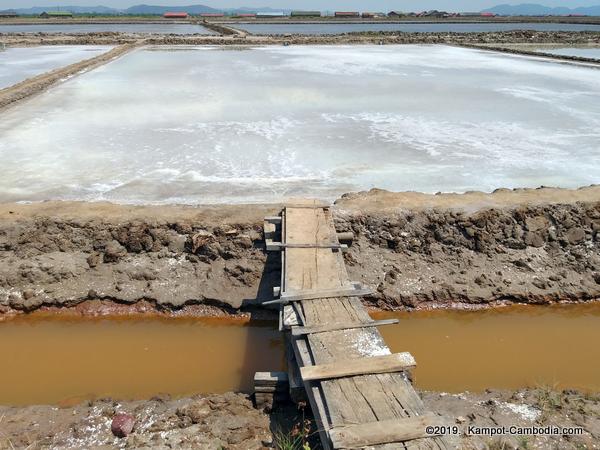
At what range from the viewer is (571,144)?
325 inches

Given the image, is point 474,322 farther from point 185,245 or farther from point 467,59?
point 467,59

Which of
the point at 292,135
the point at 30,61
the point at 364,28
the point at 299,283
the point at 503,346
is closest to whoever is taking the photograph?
the point at 299,283

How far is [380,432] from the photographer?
246cm

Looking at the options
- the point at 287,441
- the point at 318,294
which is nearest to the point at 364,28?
the point at 318,294

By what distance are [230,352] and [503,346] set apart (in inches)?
97.7

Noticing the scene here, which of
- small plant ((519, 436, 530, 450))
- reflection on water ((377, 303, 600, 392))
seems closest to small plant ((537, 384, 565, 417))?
reflection on water ((377, 303, 600, 392))

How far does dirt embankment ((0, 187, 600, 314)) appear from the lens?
4.89 metres

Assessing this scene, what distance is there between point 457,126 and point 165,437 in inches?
321

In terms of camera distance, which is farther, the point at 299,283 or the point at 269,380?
the point at 299,283

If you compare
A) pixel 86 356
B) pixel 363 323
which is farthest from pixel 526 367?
pixel 86 356

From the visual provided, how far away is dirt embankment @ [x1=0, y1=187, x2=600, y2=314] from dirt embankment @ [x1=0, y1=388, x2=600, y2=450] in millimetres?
1439

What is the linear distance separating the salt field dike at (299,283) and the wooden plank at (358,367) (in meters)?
0.01

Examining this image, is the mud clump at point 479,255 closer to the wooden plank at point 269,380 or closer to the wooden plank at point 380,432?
the wooden plank at point 269,380

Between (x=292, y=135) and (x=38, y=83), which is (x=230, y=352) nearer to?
(x=292, y=135)
